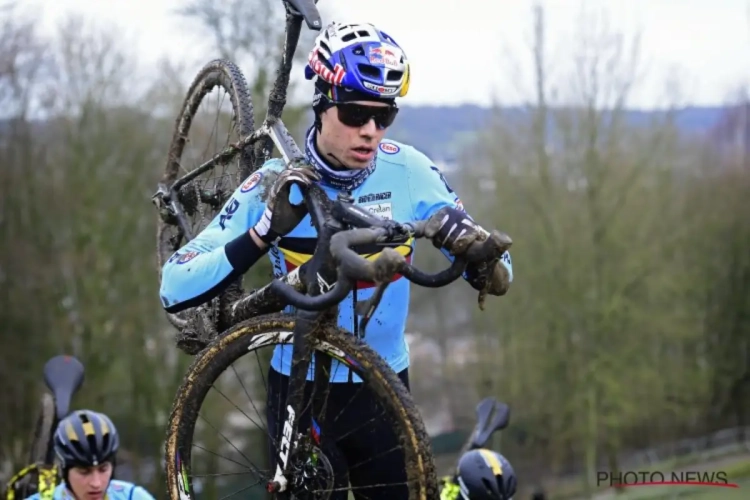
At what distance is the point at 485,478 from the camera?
6.37m

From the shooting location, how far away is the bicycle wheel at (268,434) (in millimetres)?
3533

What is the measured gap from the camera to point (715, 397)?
3828 cm

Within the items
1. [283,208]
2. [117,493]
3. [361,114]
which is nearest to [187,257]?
[283,208]

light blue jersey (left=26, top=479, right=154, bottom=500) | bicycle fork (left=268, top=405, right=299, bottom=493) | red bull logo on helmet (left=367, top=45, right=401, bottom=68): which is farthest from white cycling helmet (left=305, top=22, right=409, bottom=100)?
Answer: light blue jersey (left=26, top=479, right=154, bottom=500)

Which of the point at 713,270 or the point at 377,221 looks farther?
the point at 713,270

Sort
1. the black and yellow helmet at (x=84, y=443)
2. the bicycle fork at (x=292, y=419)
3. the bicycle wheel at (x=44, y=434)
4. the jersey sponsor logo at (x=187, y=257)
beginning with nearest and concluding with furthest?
the bicycle fork at (x=292, y=419)
the jersey sponsor logo at (x=187, y=257)
the black and yellow helmet at (x=84, y=443)
the bicycle wheel at (x=44, y=434)

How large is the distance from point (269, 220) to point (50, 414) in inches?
179

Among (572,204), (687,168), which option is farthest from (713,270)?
(572,204)

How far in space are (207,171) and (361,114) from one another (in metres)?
2.21

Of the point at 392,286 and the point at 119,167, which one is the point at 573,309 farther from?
the point at 392,286

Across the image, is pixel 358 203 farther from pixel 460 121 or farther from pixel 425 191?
pixel 460 121

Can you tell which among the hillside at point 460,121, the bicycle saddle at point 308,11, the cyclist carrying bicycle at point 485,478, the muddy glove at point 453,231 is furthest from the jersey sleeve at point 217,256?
the hillside at point 460,121

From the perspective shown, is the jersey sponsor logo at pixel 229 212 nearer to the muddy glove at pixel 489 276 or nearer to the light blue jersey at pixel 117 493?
the muddy glove at pixel 489 276

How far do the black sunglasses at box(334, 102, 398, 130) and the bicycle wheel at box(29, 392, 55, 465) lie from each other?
4638 mm
